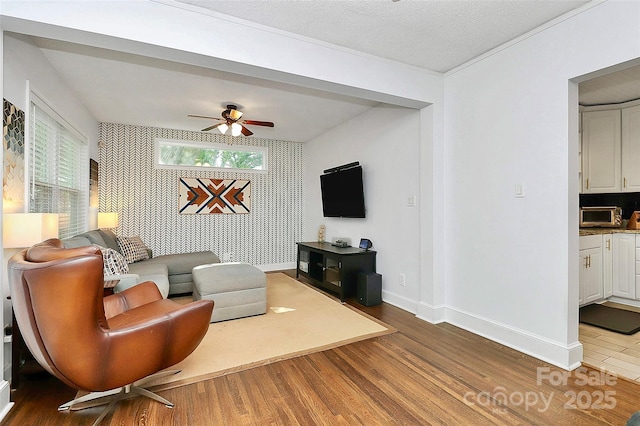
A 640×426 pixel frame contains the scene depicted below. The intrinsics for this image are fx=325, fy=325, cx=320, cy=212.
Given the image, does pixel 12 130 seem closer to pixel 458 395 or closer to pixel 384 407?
pixel 384 407

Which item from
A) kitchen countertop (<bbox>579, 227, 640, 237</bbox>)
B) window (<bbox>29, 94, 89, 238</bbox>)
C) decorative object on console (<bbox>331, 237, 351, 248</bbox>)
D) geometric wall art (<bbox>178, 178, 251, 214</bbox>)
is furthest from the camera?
geometric wall art (<bbox>178, 178, 251, 214</bbox>)

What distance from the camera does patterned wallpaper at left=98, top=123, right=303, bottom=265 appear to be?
509 centimetres

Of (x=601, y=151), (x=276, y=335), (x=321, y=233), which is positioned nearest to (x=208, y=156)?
(x=321, y=233)

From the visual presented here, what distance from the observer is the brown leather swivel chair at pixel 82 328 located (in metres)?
1.41

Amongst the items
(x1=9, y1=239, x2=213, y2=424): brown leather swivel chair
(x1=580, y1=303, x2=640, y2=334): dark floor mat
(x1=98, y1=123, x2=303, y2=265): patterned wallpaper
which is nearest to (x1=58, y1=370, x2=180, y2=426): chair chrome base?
(x1=9, y1=239, x2=213, y2=424): brown leather swivel chair

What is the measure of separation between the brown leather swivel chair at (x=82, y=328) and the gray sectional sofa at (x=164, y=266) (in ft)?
4.79

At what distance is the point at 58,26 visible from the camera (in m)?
1.91

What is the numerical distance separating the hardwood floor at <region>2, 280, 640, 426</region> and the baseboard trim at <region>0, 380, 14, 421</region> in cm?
4

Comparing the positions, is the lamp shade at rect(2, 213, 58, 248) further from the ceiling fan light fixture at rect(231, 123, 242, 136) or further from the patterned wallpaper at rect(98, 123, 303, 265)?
the patterned wallpaper at rect(98, 123, 303, 265)

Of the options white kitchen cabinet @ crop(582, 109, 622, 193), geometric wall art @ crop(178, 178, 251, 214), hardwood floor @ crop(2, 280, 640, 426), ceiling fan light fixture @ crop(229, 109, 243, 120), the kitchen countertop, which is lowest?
hardwood floor @ crop(2, 280, 640, 426)

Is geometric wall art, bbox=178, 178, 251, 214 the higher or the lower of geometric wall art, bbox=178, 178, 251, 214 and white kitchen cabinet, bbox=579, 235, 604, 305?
the higher

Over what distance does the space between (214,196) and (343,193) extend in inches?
92.5

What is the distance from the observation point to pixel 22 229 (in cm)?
196

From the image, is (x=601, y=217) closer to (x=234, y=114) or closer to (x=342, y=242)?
(x=342, y=242)
